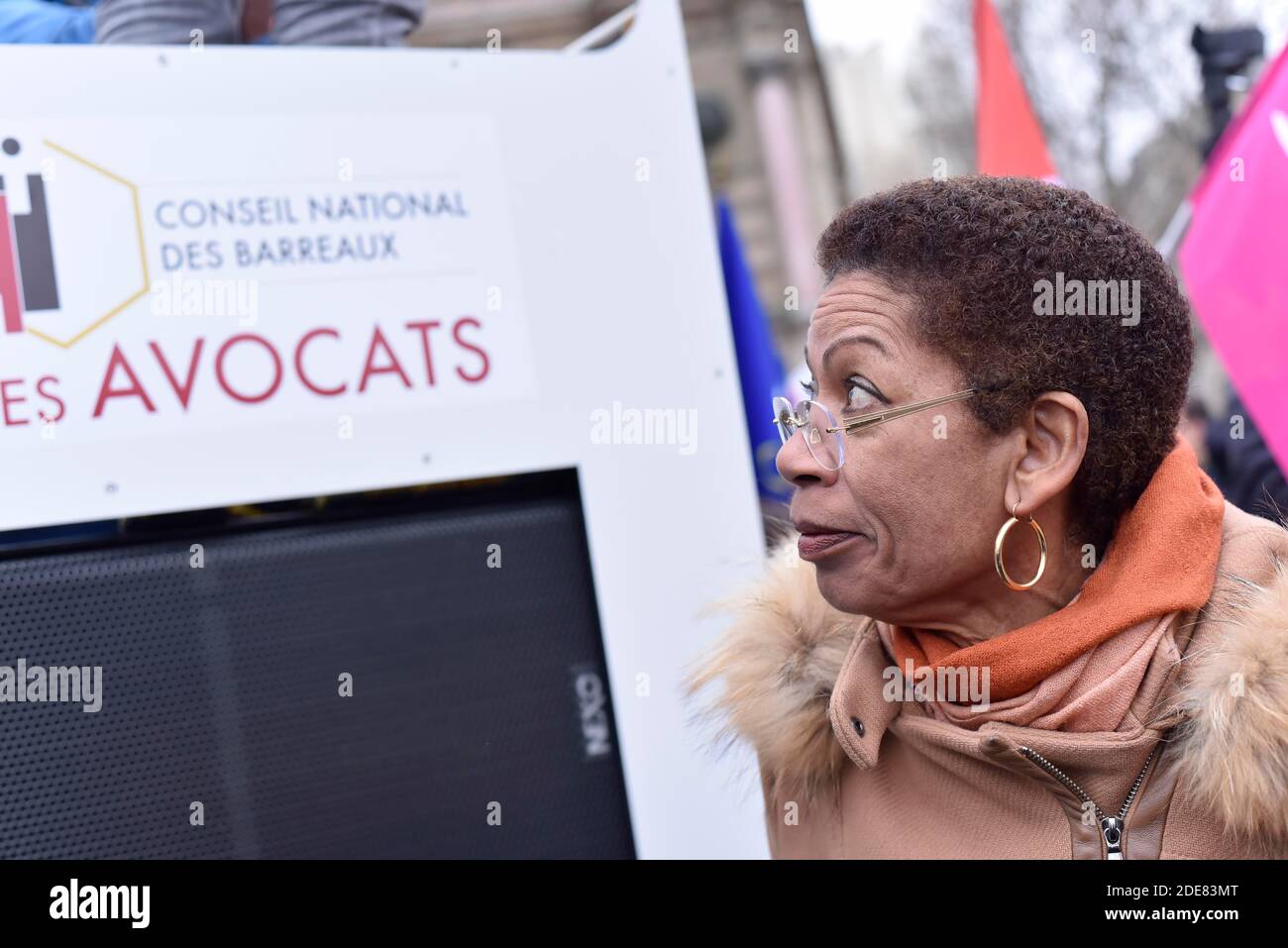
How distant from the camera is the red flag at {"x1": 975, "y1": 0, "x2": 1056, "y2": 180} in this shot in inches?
169

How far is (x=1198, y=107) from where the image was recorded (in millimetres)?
13109

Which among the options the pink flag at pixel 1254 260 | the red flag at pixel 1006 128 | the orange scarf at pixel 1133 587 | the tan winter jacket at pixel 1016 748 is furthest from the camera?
the red flag at pixel 1006 128

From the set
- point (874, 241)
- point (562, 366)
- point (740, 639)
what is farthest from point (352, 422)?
point (874, 241)

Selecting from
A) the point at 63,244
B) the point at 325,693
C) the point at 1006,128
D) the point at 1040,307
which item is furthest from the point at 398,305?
the point at 1006,128

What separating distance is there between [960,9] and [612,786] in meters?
15.3

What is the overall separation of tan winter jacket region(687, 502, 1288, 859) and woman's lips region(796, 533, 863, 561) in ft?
0.61

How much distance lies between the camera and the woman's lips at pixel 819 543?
1.77 metres

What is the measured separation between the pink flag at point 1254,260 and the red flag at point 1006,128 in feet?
3.04

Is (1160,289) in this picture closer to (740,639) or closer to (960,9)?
(740,639)

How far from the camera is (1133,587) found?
1661 mm

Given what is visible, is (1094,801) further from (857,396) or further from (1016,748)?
(857,396)

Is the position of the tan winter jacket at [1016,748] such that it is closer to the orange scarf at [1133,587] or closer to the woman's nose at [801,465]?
the orange scarf at [1133,587]

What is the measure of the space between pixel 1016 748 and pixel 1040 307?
0.54 metres

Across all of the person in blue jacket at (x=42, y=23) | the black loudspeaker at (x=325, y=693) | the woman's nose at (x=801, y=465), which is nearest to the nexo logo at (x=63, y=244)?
the black loudspeaker at (x=325, y=693)
